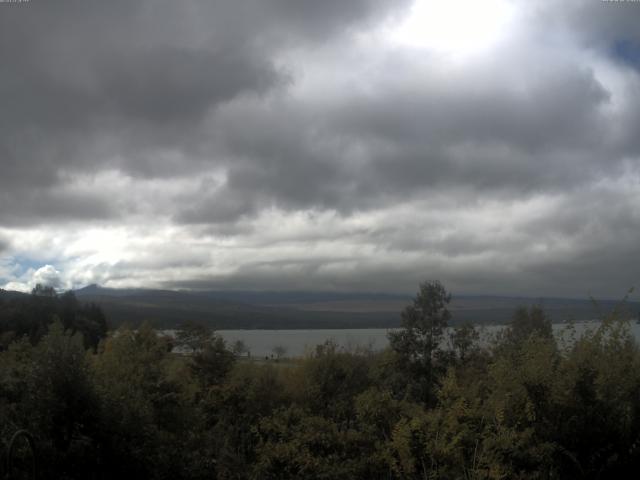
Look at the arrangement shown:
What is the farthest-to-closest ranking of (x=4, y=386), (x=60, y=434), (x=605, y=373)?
1. (x=605, y=373)
2. (x=4, y=386)
3. (x=60, y=434)

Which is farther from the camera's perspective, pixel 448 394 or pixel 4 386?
pixel 448 394

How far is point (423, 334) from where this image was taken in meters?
31.0

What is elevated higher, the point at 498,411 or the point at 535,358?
the point at 535,358

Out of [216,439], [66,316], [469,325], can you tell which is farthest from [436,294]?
[66,316]

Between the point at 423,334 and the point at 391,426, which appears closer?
the point at 391,426

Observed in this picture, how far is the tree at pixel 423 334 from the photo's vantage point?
30.0 metres

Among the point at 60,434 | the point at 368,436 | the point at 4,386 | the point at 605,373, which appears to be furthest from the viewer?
the point at 368,436

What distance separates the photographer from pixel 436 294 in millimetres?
32031

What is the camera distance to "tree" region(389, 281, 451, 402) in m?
30.0

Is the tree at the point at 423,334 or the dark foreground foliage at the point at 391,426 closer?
the dark foreground foliage at the point at 391,426

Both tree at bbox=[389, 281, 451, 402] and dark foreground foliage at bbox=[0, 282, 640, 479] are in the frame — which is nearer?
dark foreground foliage at bbox=[0, 282, 640, 479]

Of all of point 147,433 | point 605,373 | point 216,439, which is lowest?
point 216,439

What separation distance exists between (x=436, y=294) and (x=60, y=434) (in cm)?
2426

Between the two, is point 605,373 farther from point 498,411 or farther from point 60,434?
point 60,434
